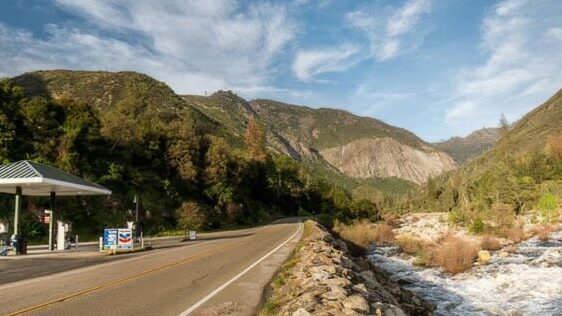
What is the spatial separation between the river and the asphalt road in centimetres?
763

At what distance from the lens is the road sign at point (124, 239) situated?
2752 centimetres

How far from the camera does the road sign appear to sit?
1083 inches

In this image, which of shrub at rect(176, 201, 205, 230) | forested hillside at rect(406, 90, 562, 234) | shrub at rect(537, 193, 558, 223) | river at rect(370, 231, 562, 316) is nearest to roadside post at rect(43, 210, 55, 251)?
river at rect(370, 231, 562, 316)

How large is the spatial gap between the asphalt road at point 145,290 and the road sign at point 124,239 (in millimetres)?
7412

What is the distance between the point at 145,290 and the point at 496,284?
669 inches

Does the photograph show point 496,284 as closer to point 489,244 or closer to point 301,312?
point 489,244

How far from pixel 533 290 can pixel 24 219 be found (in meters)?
36.4

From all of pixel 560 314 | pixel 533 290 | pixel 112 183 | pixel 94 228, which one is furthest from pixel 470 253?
pixel 112 183

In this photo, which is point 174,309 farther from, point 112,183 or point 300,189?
point 300,189

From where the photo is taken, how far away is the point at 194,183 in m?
67.5

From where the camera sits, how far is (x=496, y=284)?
22578 millimetres

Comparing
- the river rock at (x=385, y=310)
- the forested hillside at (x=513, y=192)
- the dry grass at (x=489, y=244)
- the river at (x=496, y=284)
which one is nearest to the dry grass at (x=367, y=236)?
the forested hillside at (x=513, y=192)

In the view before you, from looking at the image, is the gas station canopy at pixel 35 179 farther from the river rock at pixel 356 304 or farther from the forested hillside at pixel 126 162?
the river rock at pixel 356 304

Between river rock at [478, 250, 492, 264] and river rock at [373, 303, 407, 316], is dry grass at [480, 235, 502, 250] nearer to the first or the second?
river rock at [478, 250, 492, 264]
